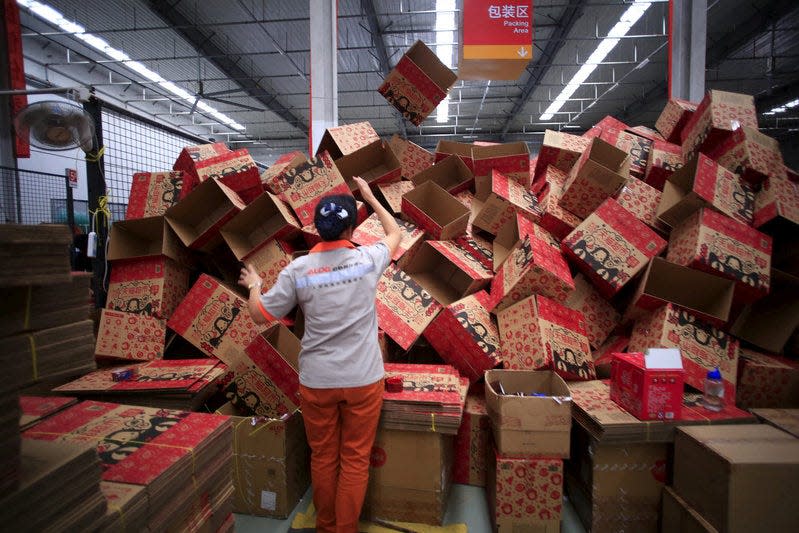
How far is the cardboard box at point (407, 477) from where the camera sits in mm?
2027

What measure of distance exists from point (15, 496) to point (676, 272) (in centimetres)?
309

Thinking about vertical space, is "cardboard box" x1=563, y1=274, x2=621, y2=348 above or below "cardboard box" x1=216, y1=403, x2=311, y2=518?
above

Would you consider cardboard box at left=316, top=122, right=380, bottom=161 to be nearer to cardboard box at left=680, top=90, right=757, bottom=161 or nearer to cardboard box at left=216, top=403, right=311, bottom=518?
cardboard box at left=216, top=403, right=311, bottom=518

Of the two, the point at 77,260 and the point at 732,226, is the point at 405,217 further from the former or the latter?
the point at 77,260

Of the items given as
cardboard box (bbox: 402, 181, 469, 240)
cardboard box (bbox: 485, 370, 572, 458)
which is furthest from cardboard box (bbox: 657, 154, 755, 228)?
cardboard box (bbox: 485, 370, 572, 458)

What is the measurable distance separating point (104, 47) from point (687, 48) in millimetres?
11228

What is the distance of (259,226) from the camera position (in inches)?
123

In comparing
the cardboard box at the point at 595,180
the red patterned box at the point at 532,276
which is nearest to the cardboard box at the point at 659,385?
the red patterned box at the point at 532,276

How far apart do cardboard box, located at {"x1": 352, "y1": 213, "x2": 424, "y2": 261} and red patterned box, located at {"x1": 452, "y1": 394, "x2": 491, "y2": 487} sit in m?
1.11

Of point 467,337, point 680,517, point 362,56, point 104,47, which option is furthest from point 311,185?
point 104,47

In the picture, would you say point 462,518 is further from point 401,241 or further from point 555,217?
point 555,217

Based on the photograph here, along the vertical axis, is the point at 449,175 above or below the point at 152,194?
above

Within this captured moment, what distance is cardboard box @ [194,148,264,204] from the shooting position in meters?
3.06

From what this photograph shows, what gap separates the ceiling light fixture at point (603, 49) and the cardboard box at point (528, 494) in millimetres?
8358
